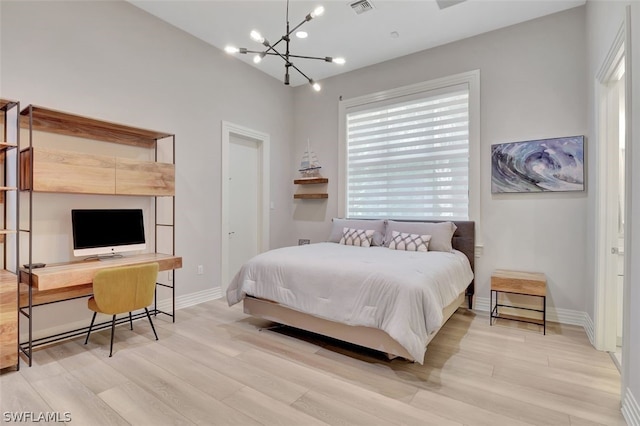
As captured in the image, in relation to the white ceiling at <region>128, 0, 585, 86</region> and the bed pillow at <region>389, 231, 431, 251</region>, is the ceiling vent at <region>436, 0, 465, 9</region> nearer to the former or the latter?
the white ceiling at <region>128, 0, 585, 86</region>

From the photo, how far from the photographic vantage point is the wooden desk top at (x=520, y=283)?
3088mm

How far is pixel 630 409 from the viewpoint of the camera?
1712 mm

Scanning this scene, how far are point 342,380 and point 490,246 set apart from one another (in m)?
2.53

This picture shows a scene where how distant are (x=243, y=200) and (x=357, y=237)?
1.87 meters

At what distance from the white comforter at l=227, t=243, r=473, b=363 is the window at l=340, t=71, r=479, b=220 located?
39.7 inches

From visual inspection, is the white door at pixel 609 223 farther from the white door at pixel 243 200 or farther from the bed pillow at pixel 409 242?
the white door at pixel 243 200

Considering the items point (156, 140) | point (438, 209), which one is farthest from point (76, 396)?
point (438, 209)

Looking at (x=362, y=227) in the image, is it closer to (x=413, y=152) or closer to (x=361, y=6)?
(x=413, y=152)

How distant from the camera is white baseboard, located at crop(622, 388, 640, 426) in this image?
163 centimetres

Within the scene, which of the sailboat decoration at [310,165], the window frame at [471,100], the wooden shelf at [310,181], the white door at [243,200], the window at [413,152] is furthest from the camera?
the sailboat decoration at [310,165]

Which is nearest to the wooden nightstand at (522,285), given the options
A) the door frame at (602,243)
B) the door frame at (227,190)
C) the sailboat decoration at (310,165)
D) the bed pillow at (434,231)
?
the door frame at (602,243)

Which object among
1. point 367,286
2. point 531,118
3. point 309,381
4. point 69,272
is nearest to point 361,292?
point 367,286

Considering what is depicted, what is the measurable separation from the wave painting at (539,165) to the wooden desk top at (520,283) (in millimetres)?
948

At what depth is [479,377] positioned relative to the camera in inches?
87.8
